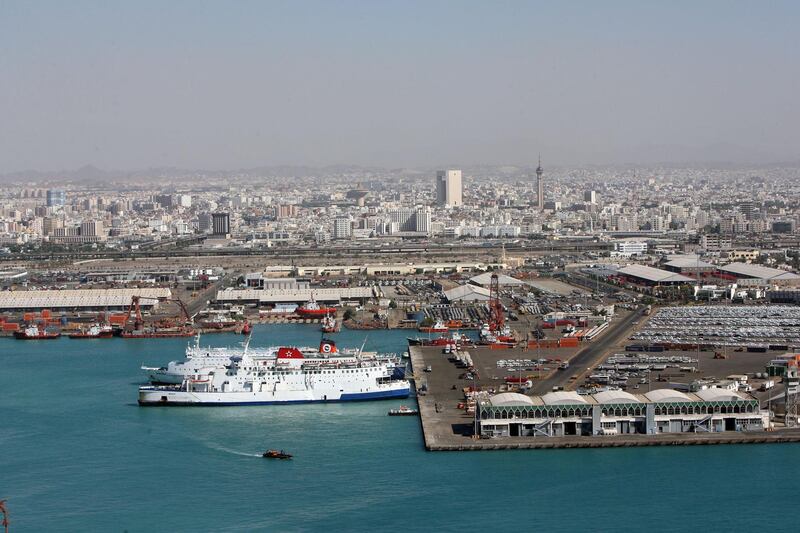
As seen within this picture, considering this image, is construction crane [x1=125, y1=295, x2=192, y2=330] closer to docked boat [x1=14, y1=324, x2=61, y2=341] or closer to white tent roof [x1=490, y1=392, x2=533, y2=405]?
docked boat [x1=14, y1=324, x2=61, y2=341]

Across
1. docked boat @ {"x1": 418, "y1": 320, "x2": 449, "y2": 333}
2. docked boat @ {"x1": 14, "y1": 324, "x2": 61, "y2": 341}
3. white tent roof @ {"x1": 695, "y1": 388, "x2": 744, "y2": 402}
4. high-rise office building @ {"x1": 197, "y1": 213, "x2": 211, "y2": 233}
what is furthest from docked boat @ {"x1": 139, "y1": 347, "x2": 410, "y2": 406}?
high-rise office building @ {"x1": 197, "y1": 213, "x2": 211, "y2": 233}

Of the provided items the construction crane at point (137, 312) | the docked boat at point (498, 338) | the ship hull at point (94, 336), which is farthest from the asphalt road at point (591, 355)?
the ship hull at point (94, 336)

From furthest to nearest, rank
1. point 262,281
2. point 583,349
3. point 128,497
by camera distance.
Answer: point 262,281 < point 583,349 < point 128,497

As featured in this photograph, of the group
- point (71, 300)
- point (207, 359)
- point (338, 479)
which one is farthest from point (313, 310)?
point (338, 479)

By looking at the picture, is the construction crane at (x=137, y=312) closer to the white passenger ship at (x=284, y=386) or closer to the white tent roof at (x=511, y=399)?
the white passenger ship at (x=284, y=386)

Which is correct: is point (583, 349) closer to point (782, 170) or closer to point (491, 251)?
point (491, 251)

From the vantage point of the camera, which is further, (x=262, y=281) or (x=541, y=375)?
(x=262, y=281)

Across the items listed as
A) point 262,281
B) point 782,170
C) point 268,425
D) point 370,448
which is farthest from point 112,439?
point 782,170
